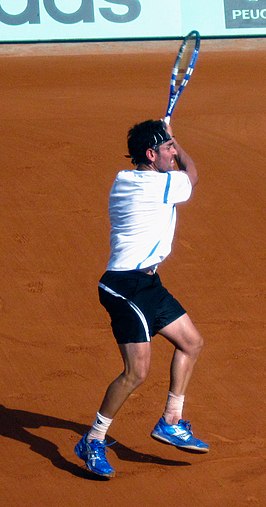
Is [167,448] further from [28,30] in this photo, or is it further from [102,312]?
[28,30]

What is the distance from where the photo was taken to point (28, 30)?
51.7 feet

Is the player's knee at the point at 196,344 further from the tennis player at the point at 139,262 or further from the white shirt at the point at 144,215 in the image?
the white shirt at the point at 144,215

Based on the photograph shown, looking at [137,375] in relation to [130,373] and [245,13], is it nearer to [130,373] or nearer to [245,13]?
[130,373]

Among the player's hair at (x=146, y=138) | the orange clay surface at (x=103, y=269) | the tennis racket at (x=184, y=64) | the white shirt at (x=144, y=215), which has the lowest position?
the orange clay surface at (x=103, y=269)

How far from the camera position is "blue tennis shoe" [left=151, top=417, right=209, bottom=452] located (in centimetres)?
727

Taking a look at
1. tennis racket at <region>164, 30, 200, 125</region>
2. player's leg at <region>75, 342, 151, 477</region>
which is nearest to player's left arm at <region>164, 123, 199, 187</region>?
tennis racket at <region>164, 30, 200, 125</region>

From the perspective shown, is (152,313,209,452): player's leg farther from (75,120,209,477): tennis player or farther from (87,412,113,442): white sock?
(87,412,113,442): white sock

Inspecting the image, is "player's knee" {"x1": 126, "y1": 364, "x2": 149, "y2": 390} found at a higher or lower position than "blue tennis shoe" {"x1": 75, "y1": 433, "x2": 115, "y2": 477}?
higher

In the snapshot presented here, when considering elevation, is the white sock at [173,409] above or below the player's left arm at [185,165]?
below

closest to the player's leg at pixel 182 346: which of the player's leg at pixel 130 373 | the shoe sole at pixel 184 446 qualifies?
the shoe sole at pixel 184 446

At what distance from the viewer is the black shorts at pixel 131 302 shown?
7039mm

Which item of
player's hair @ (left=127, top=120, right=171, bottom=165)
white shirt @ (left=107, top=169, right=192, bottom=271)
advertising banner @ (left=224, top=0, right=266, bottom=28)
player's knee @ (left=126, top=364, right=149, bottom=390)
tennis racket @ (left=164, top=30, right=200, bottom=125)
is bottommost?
player's knee @ (left=126, top=364, right=149, bottom=390)

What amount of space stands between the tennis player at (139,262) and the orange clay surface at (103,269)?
547 millimetres

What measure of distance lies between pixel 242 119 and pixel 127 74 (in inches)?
80.3
